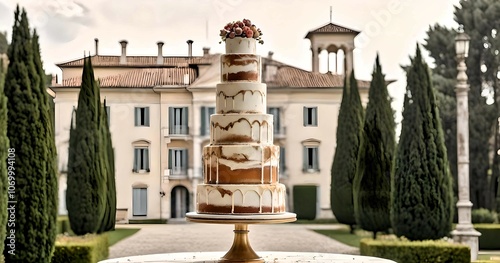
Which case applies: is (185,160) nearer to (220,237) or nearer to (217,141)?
(220,237)

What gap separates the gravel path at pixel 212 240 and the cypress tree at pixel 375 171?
1119 mm

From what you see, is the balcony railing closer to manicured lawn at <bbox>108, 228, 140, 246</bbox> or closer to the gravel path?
the gravel path

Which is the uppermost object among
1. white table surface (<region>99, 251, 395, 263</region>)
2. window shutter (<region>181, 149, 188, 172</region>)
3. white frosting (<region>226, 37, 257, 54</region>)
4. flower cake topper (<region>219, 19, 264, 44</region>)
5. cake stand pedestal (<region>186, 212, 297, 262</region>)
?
flower cake topper (<region>219, 19, 264, 44</region>)

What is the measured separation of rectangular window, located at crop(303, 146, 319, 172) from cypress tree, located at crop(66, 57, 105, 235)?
8.98 m

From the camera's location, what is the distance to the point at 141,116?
22.8 meters

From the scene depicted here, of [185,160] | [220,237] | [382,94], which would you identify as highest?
[382,94]

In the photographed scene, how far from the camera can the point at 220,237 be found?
2080 cm

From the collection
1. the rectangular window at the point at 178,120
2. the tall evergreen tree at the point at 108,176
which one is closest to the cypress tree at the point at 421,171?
the tall evergreen tree at the point at 108,176

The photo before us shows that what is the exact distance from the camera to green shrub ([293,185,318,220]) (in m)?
23.0

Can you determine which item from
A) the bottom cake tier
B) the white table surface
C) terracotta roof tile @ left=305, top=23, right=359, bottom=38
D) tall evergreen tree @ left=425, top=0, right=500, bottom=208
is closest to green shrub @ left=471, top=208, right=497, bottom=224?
tall evergreen tree @ left=425, top=0, right=500, bottom=208

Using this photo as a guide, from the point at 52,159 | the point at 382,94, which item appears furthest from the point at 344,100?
the point at 52,159

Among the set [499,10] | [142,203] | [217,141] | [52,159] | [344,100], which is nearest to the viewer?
[217,141]

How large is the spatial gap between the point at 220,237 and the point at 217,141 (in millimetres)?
12530

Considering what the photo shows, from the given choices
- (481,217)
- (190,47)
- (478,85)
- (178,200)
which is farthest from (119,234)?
Answer: (478,85)
